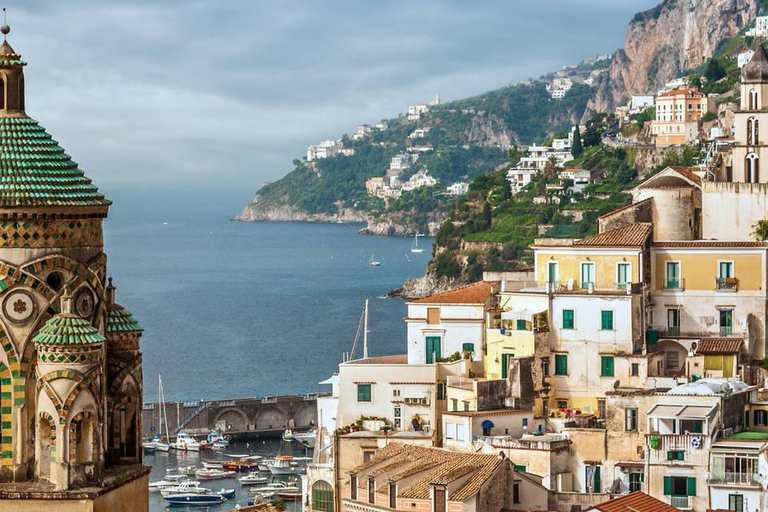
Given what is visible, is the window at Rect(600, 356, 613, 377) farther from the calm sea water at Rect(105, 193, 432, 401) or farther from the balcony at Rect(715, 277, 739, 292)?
the calm sea water at Rect(105, 193, 432, 401)

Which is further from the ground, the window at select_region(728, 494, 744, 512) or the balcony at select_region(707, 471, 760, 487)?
the balcony at select_region(707, 471, 760, 487)

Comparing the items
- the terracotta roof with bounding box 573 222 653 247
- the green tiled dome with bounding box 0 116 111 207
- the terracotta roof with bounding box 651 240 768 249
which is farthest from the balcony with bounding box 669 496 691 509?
the green tiled dome with bounding box 0 116 111 207

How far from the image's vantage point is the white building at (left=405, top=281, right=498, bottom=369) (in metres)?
45.9

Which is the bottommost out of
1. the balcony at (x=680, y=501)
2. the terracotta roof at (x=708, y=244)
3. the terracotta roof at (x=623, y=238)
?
the balcony at (x=680, y=501)

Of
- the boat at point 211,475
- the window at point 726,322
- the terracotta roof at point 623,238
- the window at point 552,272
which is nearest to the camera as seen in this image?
the terracotta roof at point 623,238

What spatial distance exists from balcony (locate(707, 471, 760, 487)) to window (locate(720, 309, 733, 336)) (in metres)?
8.35

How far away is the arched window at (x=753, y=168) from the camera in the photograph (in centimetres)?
4956

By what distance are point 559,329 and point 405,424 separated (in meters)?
4.37

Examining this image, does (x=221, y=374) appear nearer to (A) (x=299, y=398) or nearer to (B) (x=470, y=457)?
(A) (x=299, y=398)

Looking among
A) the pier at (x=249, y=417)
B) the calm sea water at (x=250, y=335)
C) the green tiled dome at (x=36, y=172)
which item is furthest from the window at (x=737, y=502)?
the calm sea water at (x=250, y=335)

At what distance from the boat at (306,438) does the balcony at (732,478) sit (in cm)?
5124

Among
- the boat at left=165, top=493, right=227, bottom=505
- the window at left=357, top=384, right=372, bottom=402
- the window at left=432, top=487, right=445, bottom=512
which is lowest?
the boat at left=165, top=493, right=227, bottom=505

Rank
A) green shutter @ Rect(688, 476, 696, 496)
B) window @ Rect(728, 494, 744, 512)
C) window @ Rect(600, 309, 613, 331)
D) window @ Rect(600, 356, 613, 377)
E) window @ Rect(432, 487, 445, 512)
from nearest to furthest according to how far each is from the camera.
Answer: window @ Rect(432, 487, 445, 512) < window @ Rect(728, 494, 744, 512) < green shutter @ Rect(688, 476, 696, 496) < window @ Rect(600, 356, 613, 377) < window @ Rect(600, 309, 613, 331)

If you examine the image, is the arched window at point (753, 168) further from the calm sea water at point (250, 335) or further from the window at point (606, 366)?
the calm sea water at point (250, 335)
